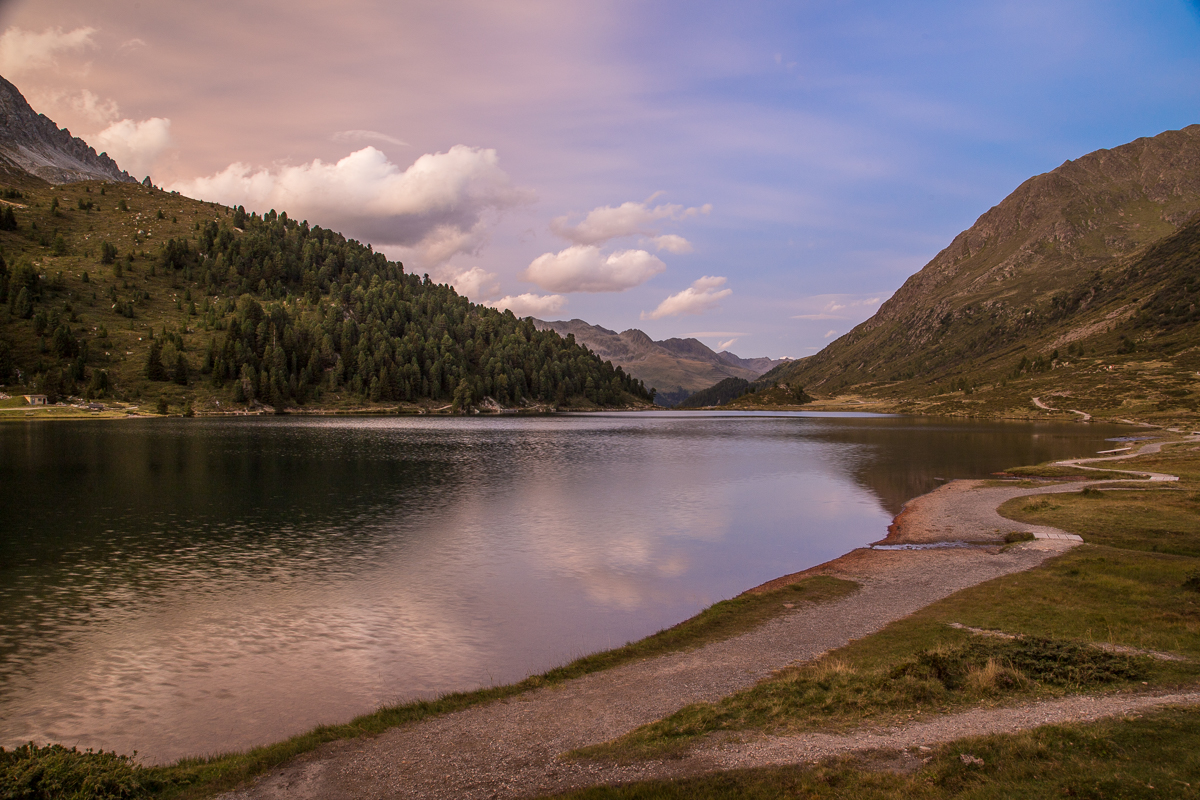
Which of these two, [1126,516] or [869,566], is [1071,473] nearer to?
[1126,516]

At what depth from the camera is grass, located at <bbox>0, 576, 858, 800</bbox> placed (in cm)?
1420

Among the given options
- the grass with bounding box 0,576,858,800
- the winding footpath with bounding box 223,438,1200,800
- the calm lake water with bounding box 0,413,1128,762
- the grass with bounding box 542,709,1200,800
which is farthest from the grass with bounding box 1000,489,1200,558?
the grass with bounding box 542,709,1200,800

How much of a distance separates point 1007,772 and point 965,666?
7295 millimetres

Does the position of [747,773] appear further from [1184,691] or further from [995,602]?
[995,602]

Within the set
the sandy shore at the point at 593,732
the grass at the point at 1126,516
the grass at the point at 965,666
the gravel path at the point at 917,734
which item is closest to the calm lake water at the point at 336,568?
the sandy shore at the point at 593,732

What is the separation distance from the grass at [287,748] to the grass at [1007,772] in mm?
8327

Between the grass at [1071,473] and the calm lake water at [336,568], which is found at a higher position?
the grass at [1071,473]

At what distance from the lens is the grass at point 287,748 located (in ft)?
46.6

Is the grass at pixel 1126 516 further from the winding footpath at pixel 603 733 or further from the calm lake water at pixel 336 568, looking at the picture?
the winding footpath at pixel 603 733

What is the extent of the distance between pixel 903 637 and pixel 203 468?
278 ft

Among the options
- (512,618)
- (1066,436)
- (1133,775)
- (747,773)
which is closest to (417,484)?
(512,618)

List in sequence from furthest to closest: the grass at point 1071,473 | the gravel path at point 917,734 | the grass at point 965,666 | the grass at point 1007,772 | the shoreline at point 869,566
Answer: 1. the grass at point 1071,473
2. the shoreline at point 869,566
3. the grass at point 965,666
4. the gravel path at point 917,734
5. the grass at point 1007,772

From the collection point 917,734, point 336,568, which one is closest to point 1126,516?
point 917,734

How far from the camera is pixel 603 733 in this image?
58.4 ft
